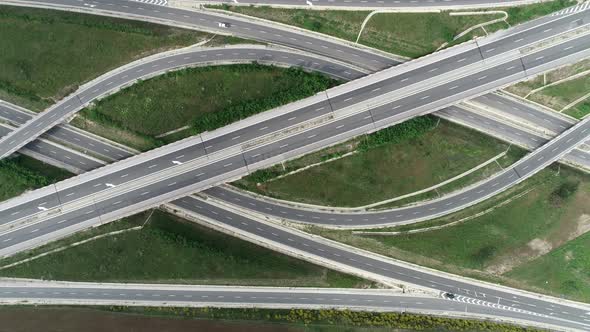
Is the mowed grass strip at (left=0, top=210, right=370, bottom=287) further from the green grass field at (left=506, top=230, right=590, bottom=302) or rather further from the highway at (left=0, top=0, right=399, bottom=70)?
the green grass field at (left=506, top=230, right=590, bottom=302)

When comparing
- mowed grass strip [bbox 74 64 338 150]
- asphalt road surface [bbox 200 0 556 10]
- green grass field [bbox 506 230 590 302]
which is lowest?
green grass field [bbox 506 230 590 302]

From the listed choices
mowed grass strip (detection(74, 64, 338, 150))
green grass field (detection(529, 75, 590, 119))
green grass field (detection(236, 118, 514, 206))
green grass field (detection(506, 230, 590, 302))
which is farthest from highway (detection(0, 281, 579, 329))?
green grass field (detection(529, 75, 590, 119))

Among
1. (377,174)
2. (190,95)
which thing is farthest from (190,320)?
(377,174)

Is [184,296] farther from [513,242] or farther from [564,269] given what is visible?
[564,269]

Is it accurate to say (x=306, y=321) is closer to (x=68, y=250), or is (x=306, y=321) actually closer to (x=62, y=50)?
(x=68, y=250)

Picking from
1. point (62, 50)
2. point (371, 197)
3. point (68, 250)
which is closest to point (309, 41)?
point (371, 197)

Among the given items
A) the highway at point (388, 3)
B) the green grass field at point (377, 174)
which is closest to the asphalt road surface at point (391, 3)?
the highway at point (388, 3)

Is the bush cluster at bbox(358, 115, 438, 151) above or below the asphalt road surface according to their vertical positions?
below
